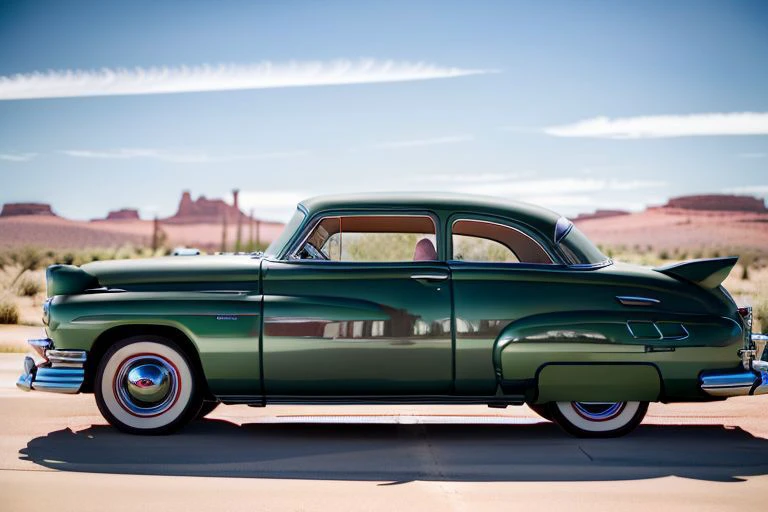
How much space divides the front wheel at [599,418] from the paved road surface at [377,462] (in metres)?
0.13

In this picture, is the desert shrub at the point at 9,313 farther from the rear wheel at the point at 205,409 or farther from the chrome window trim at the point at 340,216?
the chrome window trim at the point at 340,216

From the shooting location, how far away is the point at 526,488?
6066 millimetres

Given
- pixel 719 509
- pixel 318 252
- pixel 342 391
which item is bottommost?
pixel 719 509

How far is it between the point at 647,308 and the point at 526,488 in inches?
79.0

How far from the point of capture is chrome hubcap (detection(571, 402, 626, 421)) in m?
7.71

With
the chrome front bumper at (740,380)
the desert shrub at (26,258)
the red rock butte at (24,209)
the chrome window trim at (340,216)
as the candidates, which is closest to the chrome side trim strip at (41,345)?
the chrome window trim at (340,216)

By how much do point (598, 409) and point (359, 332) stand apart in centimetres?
198

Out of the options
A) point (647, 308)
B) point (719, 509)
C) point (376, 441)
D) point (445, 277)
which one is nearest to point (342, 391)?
point (376, 441)

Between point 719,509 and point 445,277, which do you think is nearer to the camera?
point 719,509

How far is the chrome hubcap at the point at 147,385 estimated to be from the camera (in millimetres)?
7477

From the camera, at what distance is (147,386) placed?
7477 mm

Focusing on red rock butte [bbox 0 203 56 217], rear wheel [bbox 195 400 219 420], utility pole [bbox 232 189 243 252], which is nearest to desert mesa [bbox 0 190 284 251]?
red rock butte [bbox 0 203 56 217]

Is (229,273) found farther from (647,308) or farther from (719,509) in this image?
(719,509)

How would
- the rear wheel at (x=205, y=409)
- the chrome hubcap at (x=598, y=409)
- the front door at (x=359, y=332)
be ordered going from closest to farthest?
the front door at (x=359, y=332)
the chrome hubcap at (x=598, y=409)
the rear wheel at (x=205, y=409)
